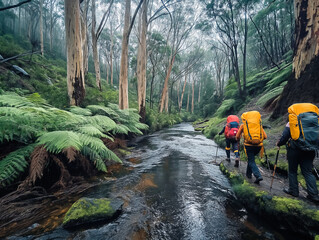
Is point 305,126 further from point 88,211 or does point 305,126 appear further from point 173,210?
point 88,211

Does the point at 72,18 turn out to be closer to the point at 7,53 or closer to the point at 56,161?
the point at 56,161

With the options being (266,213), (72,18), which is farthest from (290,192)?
(72,18)

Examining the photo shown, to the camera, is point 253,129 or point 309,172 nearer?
point 309,172

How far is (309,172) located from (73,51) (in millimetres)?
7203

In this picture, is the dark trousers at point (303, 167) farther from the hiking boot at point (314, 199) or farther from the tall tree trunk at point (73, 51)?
the tall tree trunk at point (73, 51)

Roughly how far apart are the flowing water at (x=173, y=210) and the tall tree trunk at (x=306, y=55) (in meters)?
4.18

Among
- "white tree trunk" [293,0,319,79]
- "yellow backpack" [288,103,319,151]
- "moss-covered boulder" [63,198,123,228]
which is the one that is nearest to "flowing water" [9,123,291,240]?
"moss-covered boulder" [63,198,123,228]

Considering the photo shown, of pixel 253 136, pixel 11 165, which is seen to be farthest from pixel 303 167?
pixel 11 165

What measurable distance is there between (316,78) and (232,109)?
28.0 feet

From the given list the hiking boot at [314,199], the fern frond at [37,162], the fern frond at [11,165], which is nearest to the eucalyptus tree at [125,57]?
the fern frond at [37,162]

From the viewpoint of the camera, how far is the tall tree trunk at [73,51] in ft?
17.8

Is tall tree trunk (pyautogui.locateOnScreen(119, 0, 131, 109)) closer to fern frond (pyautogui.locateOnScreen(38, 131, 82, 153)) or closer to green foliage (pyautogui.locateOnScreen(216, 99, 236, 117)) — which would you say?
fern frond (pyautogui.locateOnScreen(38, 131, 82, 153))

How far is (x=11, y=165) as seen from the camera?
7.49ft

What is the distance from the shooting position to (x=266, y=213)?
2.37 meters
